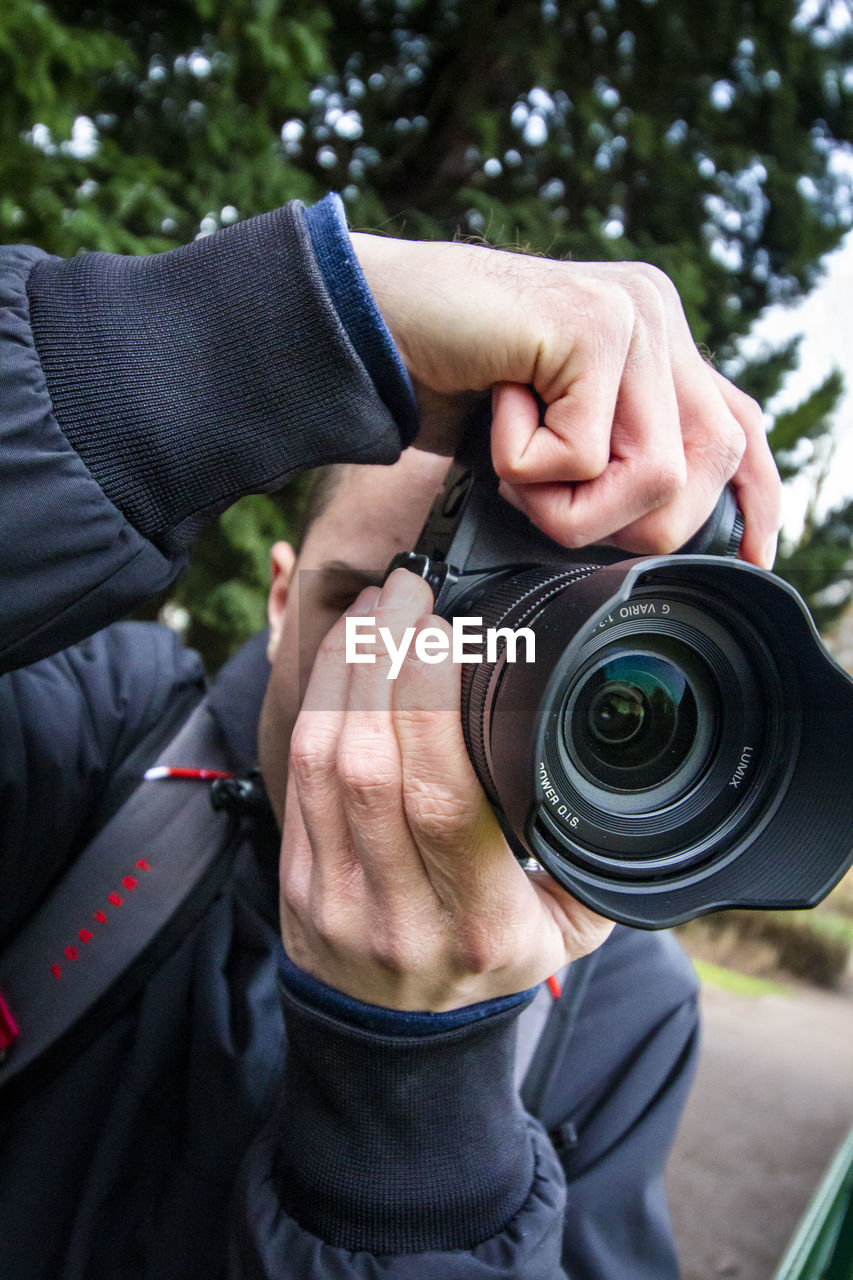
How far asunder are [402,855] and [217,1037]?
423 mm

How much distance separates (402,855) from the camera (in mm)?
910

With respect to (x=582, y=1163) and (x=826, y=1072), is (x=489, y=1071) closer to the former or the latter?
(x=582, y=1163)

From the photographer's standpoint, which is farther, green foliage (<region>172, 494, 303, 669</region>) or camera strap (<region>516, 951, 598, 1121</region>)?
green foliage (<region>172, 494, 303, 669</region>)

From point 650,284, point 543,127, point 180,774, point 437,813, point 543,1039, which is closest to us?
point 437,813

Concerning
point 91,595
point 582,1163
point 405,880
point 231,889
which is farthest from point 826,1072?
point 91,595

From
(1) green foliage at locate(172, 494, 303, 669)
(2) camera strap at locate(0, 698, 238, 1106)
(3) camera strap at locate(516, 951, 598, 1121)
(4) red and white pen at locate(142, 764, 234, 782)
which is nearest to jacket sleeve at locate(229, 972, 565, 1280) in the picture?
(3) camera strap at locate(516, 951, 598, 1121)

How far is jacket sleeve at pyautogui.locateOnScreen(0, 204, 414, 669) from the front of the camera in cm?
86

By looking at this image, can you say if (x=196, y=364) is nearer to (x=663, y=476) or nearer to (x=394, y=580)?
(x=394, y=580)

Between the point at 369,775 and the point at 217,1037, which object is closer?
the point at 369,775

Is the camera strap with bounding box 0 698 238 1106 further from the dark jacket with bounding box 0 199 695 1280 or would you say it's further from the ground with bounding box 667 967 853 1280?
the ground with bounding box 667 967 853 1280

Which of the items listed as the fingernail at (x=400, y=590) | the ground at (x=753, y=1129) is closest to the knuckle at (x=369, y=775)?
the fingernail at (x=400, y=590)

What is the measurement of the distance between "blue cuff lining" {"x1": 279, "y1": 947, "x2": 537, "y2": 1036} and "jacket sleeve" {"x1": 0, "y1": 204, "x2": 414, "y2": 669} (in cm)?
42

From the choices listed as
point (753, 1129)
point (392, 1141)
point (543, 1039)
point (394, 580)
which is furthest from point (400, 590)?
point (753, 1129)

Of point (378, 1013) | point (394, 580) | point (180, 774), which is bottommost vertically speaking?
point (180, 774)
